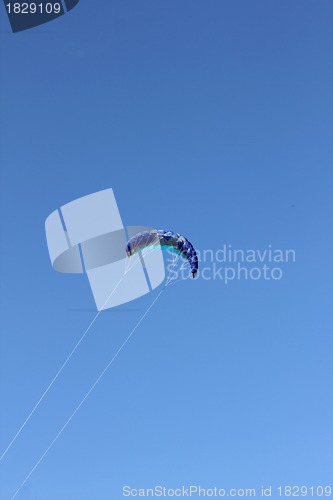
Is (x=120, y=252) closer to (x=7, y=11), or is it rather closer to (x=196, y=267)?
(x=196, y=267)

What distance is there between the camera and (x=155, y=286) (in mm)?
7820

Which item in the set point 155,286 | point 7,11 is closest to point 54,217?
point 155,286

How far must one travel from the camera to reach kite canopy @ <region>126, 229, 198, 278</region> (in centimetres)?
762

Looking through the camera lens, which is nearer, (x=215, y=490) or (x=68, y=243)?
(x=215, y=490)

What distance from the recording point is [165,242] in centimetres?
777

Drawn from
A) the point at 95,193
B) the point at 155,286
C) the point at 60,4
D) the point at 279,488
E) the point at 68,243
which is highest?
the point at 60,4

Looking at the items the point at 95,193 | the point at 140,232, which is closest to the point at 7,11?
the point at 95,193

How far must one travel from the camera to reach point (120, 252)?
8.01 metres

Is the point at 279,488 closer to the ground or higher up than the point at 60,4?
closer to the ground

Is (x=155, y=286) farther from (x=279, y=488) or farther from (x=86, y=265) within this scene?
(x=279, y=488)

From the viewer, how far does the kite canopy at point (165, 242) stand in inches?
300

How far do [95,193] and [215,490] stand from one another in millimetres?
3459

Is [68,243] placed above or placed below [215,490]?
above

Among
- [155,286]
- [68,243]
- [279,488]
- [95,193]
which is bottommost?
[279,488]
